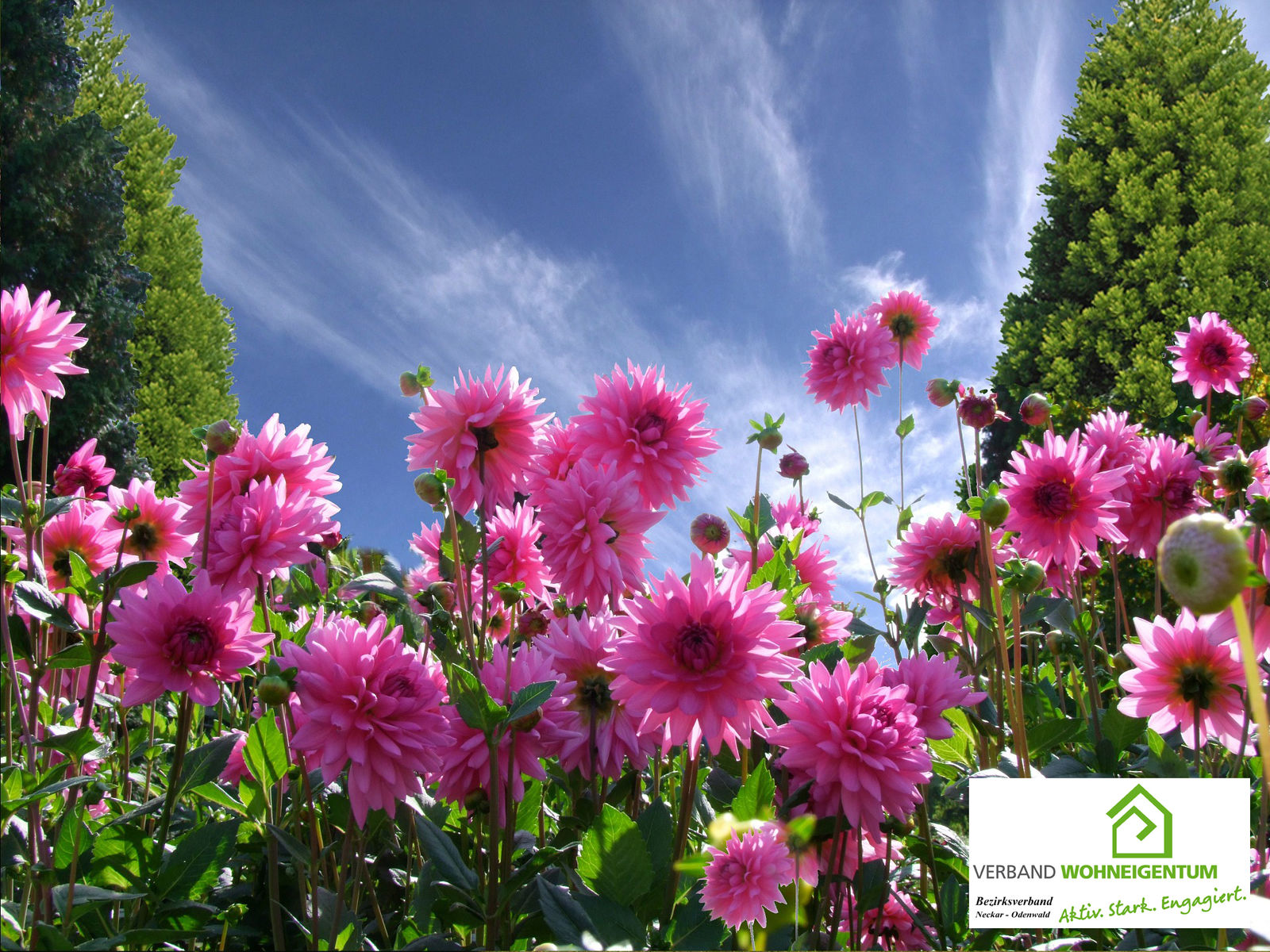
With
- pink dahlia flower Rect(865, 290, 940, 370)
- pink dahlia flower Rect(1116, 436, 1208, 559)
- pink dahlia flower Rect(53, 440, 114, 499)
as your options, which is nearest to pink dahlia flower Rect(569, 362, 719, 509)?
pink dahlia flower Rect(1116, 436, 1208, 559)

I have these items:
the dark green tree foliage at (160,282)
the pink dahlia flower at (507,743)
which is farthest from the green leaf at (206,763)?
the dark green tree foliage at (160,282)

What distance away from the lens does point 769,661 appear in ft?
3.52

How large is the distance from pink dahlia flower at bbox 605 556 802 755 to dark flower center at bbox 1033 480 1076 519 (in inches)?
41.2

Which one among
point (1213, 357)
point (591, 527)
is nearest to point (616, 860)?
point (591, 527)

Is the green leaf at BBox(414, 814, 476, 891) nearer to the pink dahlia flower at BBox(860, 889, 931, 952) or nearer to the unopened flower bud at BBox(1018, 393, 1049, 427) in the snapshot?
the pink dahlia flower at BBox(860, 889, 931, 952)

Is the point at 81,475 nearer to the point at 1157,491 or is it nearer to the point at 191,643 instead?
the point at 191,643

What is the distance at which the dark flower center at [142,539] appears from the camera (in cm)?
160

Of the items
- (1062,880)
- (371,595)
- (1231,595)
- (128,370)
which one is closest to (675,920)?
(1062,880)

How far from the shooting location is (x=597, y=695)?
→ 1.35 meters

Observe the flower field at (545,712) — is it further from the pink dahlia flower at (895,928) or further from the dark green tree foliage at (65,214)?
the dark green tree foliage at (65,214)

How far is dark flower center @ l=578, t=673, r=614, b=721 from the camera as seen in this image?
1350 mm

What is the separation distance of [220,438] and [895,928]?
158 centimetres

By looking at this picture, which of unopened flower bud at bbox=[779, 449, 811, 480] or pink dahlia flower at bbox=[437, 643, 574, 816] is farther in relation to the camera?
unopened flower bud at bbox=[779, 449, 811, 480]

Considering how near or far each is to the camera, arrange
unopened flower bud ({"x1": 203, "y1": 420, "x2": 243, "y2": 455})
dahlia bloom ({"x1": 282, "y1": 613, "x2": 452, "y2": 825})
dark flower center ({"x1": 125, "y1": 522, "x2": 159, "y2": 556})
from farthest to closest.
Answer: dark flower center ({"x1": 125, "y1": 522, "x2": 159, "y2": 556})
unopened flower bud ({"x1": 203, "y1": 420, "x2": 243, "y2": 455})
dahlia bloom ({"x1": 282, "y1": 613, "x2": 452, "y2": 825})
